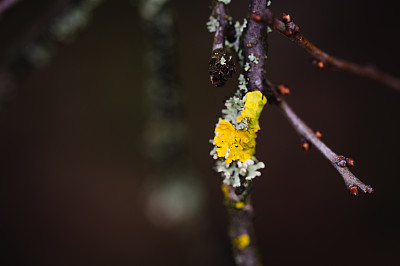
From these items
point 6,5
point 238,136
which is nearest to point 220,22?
point 238,136

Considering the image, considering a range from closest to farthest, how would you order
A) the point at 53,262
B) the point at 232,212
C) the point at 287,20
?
1. the point at 287,20
2. the point at 232,212
3. the point at 53,262

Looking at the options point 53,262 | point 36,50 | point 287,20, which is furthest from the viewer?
point 53,262

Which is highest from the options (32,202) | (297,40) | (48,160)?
(297,40)

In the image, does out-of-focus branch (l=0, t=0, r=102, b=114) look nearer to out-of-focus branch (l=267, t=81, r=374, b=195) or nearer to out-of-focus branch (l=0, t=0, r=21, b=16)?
out-of-focus branch (l=0, t=0, r=21, b=16)

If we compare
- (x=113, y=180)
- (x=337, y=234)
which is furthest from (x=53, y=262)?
(x=337, y=234)

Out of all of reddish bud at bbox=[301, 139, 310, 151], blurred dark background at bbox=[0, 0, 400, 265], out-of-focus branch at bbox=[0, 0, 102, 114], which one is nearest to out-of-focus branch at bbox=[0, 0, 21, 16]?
out-of-focus branch at bbox=[0, 0, 102, 114]

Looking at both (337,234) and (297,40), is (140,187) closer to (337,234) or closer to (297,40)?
(337,234)

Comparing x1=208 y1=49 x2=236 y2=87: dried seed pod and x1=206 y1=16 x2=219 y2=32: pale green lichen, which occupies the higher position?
x1=206 y1=16 x2=219 y2=32: pale green lichen
